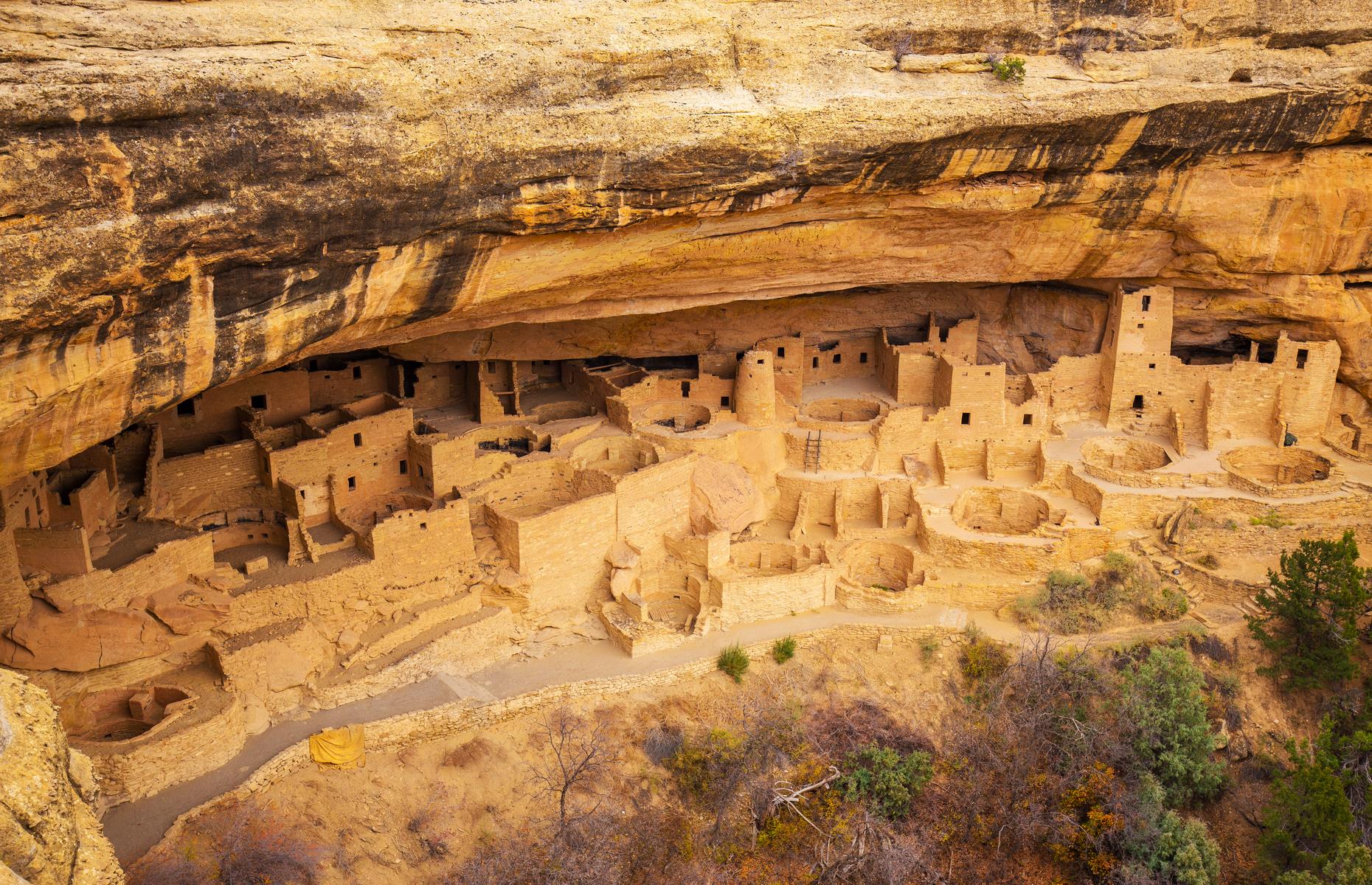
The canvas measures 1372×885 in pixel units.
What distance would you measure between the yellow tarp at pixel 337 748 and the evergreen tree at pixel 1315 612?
14.0 meters

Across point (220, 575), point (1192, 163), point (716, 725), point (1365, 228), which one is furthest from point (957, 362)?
point (220, 575)

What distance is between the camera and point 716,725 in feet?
57.1

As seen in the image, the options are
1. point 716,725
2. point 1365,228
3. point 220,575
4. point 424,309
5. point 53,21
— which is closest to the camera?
point 53,21

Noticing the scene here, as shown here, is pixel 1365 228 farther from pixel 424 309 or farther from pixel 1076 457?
pixel 424 309

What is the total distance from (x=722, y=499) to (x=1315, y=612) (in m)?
9.62

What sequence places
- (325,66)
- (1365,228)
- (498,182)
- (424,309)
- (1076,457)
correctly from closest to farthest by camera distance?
(325,66) → (498,182) → (424,309) → (1365,228) → (1076,457)

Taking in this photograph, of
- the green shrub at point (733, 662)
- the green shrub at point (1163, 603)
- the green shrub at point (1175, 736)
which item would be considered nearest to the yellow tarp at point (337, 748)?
the green shrub at point (733, 662)

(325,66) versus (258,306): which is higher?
(325,66)

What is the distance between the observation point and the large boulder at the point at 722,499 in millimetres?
20031

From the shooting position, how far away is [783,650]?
18375mm

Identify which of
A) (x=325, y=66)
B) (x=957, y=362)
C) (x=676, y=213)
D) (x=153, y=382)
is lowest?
(x=957, y=362)

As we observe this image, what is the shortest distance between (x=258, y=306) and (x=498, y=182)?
2.94 meters

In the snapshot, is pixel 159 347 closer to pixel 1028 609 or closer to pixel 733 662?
pixel 733 662

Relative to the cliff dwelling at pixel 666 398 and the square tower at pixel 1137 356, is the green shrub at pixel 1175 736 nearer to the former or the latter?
the cliff dwelling at pixel 666 398
